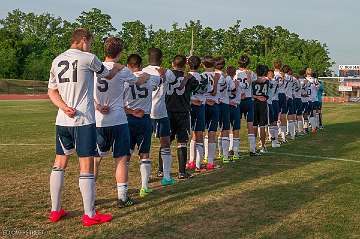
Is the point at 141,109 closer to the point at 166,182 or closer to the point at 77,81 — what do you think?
the point at 166,182

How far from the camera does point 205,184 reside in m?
8.25

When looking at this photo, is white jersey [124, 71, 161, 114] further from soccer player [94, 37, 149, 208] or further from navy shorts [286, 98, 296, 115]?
navy shorts [286, 98, 296, 115]

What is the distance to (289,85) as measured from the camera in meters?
15.9

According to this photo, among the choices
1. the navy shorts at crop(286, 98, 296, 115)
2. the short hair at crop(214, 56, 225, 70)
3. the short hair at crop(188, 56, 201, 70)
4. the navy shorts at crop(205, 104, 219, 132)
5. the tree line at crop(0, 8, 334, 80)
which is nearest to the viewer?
the short hair at crop(188, 56, 201, 70)

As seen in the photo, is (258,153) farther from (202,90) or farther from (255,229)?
(255,229)

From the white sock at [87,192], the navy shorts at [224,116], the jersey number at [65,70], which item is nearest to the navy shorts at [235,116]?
the navy shorts at [224,116]

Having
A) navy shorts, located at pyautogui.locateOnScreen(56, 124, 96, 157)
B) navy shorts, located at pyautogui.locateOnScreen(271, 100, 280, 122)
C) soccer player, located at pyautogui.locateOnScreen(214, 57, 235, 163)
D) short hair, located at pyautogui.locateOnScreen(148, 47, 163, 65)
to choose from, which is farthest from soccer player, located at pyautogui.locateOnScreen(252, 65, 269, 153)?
navy shorts, located at pyautogui.locateOnScreen(56, 124, 96, 157)

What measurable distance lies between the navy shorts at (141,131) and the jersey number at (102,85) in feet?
3.15

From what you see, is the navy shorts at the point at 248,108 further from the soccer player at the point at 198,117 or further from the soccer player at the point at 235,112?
the soccer player at the point at 198,117

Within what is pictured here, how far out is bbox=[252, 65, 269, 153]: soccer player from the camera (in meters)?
12.4

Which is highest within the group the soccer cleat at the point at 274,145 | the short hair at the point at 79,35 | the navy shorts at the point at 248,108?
the short hair at the point at 79,35

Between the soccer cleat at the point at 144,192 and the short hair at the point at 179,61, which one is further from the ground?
the short hair at the point at 179,61

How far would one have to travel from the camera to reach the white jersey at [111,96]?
6.67 metres

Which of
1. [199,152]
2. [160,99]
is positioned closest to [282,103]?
[199,152]
